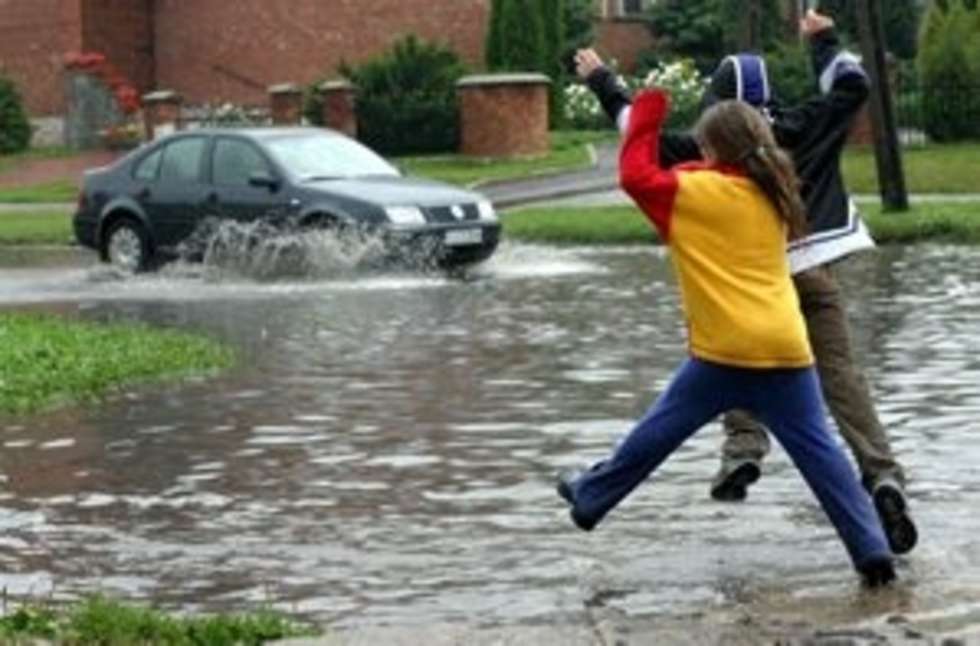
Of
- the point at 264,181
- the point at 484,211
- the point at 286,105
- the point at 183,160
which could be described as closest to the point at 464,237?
the point at 484,211

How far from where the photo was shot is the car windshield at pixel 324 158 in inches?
902

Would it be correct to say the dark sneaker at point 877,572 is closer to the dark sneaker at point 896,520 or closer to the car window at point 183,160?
the dark sneaker at point 896,520

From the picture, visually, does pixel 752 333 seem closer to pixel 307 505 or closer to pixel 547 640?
pixel 547 640

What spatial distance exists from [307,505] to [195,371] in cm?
507

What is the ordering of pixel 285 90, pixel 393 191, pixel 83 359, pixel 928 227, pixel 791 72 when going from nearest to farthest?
pixel 83 359 < pixel 393 191 < pixel 928 227 < pixel 791 72 < pixel 285 90

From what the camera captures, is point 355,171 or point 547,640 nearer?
point 547,640

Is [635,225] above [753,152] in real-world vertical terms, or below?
below

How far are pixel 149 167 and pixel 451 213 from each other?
3.68 meters

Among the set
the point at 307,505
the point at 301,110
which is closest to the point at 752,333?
the point at 307,505

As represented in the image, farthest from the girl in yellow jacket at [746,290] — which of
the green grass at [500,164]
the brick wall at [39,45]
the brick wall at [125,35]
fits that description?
the brick wall at [125,35]

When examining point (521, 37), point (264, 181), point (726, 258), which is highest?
point (521, 37)

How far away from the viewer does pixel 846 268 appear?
846 inches

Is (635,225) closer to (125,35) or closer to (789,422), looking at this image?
(789,422)

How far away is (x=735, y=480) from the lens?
9.52m
